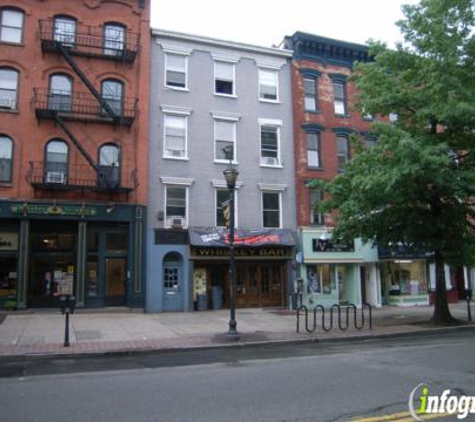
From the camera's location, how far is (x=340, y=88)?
90.9ft

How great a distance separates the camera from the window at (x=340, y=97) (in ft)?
90.2

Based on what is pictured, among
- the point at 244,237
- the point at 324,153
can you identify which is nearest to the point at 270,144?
the point at 324,153

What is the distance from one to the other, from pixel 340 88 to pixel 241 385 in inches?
893

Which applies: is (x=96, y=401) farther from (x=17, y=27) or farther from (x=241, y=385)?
(x=17, y=27)

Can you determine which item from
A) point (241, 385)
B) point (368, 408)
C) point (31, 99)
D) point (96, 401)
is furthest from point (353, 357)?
point (31, 99)

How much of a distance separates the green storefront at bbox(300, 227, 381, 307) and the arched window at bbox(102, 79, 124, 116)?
10731mm

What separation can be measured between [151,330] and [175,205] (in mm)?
8559

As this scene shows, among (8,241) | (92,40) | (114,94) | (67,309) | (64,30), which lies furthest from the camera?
(114,94)

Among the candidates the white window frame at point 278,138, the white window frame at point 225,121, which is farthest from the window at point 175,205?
the white window frame at point 278,138

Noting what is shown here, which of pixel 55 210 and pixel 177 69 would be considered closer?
pixel 55 210

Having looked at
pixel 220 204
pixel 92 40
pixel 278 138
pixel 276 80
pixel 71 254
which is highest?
pixel 92 40

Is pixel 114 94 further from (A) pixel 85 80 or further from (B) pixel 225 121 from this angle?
(B) pixel 225 121

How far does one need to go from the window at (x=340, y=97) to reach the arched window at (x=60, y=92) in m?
14.0

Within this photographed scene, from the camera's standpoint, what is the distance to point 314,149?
87.0 ft
